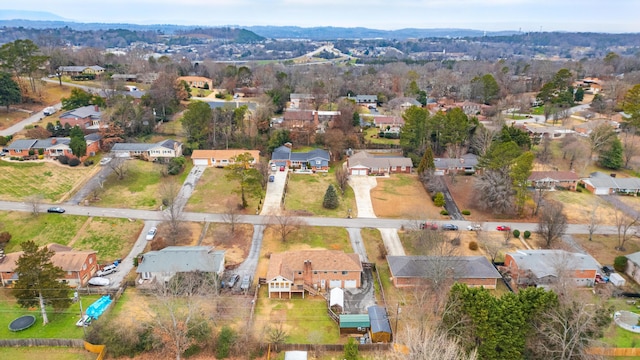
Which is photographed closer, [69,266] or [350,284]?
[69,266]

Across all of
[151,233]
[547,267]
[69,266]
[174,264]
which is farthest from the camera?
[151,233]

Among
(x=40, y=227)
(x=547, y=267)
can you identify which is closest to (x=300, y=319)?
(x=547, y=267)

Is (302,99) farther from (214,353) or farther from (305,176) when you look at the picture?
(214,353)

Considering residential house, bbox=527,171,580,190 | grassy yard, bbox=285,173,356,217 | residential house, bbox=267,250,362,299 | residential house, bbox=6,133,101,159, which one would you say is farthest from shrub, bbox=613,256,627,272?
residential house, bbox=6,133,101,159

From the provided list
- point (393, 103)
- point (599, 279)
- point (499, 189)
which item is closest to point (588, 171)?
point (499, 189)

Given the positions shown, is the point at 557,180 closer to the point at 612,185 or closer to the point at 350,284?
the point at 612,185

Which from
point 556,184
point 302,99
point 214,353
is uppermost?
point 302,99

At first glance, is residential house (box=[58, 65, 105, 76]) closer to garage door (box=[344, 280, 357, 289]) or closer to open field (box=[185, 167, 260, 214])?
open field (box=[185, 167, 260, 214])
